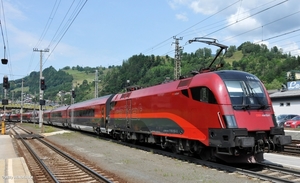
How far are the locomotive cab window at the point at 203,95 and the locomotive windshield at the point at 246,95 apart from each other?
63cm

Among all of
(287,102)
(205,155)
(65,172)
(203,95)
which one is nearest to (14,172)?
(65,172)

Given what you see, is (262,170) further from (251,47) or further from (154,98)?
(251,47)

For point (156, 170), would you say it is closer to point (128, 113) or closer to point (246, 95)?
point (246, 95)

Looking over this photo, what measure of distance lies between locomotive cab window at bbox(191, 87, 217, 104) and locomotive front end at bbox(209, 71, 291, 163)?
21.1 inches

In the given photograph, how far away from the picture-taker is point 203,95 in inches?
481

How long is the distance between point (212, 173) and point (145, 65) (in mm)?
119414

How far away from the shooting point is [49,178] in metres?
11.0

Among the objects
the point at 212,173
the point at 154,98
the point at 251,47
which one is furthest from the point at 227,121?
the point at 251,47

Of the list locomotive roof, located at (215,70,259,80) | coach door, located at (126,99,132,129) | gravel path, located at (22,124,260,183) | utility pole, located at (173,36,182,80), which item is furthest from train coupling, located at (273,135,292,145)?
utility pole, located at (173,36,182,80)

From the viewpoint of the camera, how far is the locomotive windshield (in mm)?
11433

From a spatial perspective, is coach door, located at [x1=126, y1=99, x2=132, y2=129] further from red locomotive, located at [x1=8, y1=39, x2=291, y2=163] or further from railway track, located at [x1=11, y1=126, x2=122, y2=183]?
railway track, located at [x1=11, y1=126, x2=122, y2=183]

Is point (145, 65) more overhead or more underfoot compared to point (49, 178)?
more overhead

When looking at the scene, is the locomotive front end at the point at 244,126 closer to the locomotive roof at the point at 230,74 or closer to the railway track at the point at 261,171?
the locomotive roof at the point at 230,74

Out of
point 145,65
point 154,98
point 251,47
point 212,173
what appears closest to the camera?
point 212,173
